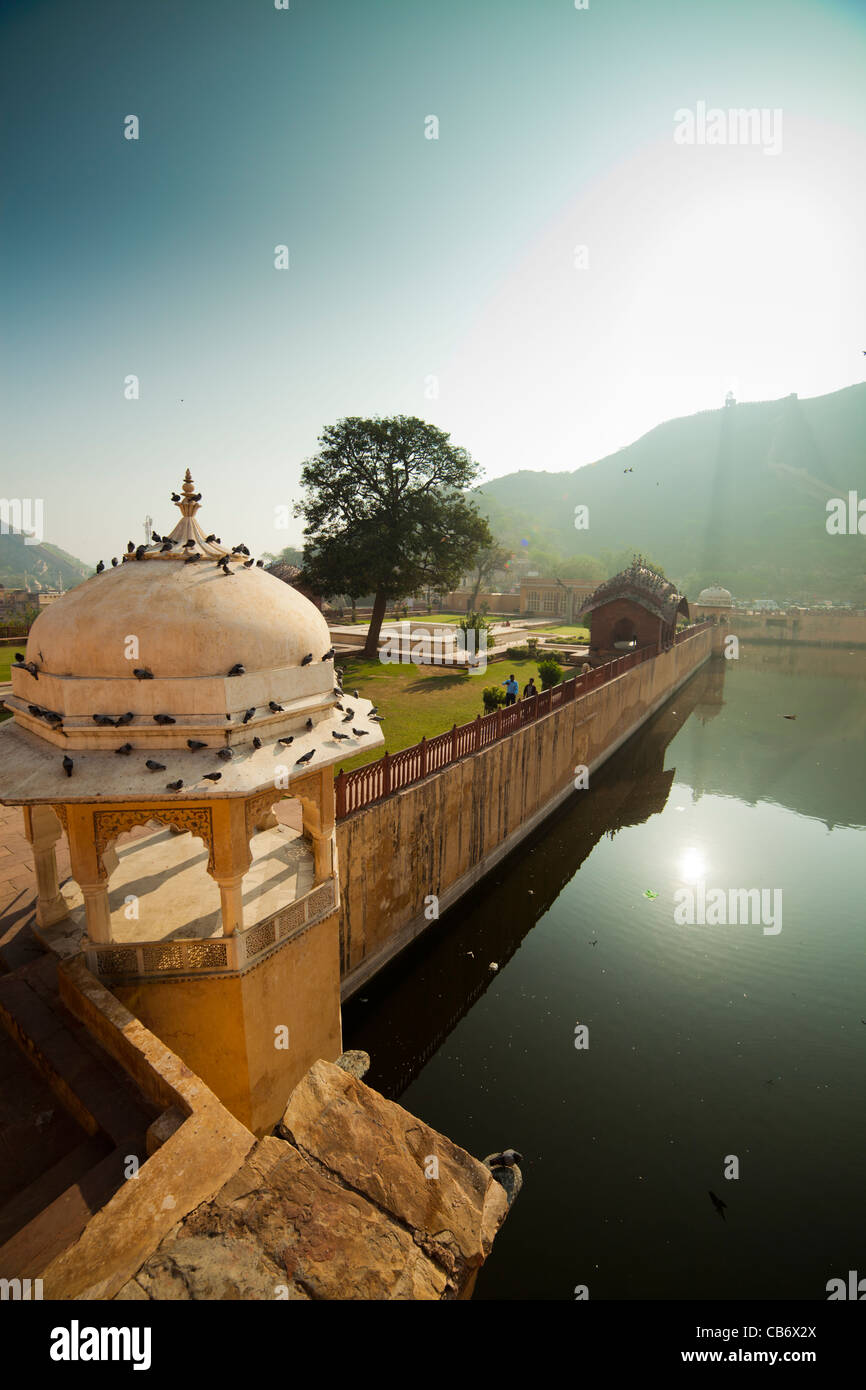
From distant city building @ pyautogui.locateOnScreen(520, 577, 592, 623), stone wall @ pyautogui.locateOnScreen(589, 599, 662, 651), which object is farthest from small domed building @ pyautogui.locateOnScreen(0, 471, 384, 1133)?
distant city building @ pyautogui.locateOnScreen(520, 577, 592, 623)

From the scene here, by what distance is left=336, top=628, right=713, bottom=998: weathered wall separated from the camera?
1118 cm

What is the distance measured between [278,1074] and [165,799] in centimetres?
401

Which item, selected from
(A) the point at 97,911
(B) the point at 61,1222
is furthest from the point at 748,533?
(B) the point at 61,1222

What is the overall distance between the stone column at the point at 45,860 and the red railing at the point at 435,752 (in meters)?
3.98

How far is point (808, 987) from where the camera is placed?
481 inches

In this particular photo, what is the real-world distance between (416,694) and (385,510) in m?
12.8

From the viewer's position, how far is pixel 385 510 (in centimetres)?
3284

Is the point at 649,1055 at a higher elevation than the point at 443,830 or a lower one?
lower

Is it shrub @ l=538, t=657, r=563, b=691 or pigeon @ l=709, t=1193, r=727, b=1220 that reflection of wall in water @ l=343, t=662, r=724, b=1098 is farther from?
pigeon @ l=709, t=1193, r=727, b=1220

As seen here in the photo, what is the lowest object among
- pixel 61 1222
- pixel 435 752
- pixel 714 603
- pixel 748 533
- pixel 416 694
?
pixel 61 1222

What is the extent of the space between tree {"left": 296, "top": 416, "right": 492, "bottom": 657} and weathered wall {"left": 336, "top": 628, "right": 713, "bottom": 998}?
13396mm

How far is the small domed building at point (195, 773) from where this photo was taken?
609 centimetres

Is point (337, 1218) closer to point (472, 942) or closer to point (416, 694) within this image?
point (472, 942)
